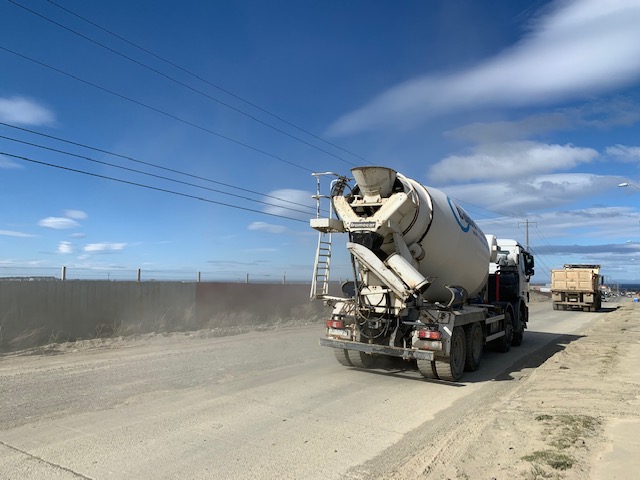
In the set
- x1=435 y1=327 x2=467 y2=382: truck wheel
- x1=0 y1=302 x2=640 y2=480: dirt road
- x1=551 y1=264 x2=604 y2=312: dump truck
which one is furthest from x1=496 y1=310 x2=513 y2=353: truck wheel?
x1=551 y1=264 x2=604 y2=312: dump truck

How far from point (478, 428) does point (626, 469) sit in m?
1.65

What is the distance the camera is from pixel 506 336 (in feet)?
44.9

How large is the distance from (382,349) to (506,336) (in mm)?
6284

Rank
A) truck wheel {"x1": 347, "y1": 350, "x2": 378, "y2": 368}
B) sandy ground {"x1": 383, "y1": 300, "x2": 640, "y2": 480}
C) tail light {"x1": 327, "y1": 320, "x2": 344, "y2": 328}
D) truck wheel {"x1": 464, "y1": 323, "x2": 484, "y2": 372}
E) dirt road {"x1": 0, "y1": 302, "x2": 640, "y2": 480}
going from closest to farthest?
sandy ground {"x1": 383, "y1": 300, "x2": 640, "y2": 480} → dirt road {"x1": 0, "y1": 302, "x2": 640, "y2": 480} → tail light {"x1": 327, "y1": 320, "x2": 344, "y2": 328} → truck wheel {"x1": 347, "y1": 350, "x2": 378, "y2": 368} → truck wheel {"x1": 464, "y1": 323, "x2": 484, "y2": 372}

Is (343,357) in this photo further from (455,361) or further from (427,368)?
(455,361)

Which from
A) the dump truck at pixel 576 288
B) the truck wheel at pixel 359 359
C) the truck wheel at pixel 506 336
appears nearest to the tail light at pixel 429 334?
the truck wheel at pixel 359 359

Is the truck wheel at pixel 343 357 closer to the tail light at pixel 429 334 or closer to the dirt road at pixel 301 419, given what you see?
the dirt road at pixel 301 419

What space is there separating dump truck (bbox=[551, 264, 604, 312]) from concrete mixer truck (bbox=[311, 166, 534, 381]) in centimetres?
2708

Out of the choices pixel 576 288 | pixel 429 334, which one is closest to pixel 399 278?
pixel 429 334

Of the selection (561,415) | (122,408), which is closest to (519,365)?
(561,415)

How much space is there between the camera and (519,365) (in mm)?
11430

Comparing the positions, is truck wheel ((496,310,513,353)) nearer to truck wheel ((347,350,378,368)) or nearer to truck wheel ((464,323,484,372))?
truck wheel ((464,323,484,372))

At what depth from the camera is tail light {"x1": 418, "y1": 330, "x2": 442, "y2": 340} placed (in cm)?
859

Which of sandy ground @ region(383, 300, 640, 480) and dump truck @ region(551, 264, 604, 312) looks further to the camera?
dump truck @ region(551, 264, 604, 312)
